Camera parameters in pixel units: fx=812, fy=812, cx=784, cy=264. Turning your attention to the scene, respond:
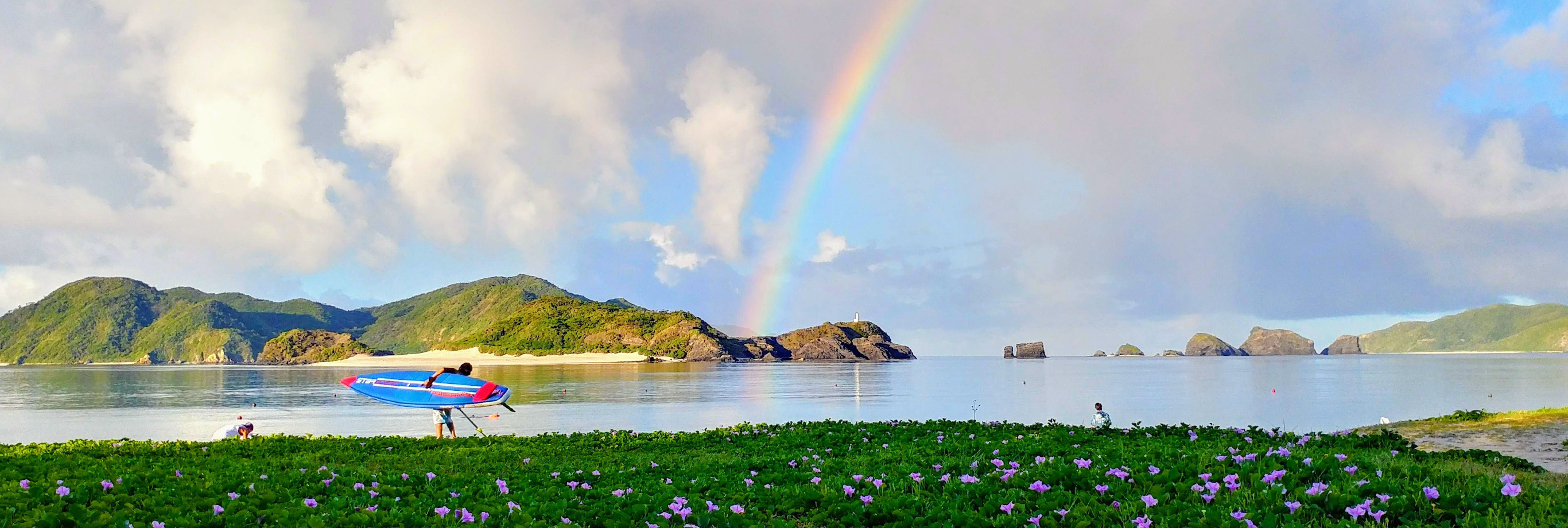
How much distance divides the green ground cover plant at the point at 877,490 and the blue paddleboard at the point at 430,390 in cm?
1357

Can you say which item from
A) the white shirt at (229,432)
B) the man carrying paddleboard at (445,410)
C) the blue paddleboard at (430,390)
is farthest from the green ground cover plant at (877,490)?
the blue paddleboard at (430,390)

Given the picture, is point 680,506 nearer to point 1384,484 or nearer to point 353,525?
point 353,525

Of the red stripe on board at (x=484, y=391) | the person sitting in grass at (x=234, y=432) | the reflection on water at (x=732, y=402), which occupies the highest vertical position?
the red stripe on board at (x=484, y=391)

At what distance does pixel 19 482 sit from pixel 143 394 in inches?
3313

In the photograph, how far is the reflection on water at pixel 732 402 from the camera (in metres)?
45.2

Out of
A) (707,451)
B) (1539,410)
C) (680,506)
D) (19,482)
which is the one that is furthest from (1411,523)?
(1539,410)

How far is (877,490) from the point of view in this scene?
32.9 feet

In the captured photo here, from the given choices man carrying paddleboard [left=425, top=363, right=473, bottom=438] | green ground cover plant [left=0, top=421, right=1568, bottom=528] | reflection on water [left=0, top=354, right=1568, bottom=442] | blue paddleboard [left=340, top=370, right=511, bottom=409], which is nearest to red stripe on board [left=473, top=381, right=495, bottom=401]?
blue paddleboard [left=340, top=370, right=511, bottom=409]

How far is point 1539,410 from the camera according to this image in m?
30.4

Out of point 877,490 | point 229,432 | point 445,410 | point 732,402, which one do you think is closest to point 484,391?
point 445,410

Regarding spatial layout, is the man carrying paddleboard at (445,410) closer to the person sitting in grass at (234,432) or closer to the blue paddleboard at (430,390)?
the blue paddleboard at (430,390)

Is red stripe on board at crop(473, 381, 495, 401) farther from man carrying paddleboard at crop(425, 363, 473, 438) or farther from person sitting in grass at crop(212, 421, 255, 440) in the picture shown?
person sitting in grass at crop(212, 421, 255, 440)

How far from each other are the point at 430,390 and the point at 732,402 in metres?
36.4

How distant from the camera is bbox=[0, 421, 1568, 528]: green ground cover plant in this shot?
7.66 m
